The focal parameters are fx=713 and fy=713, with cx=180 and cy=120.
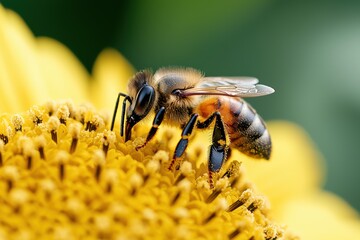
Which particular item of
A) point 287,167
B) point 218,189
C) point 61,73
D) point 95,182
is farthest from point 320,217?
point 95,182

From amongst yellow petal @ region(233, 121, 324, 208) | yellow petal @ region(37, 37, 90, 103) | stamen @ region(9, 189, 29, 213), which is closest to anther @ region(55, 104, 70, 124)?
stamen @ region(9, 189, 29, 213)

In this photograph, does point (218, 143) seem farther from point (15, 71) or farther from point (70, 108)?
point (15, 71)

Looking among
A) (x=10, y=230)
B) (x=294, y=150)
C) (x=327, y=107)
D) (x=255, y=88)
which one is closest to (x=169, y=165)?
(x=255, y=88)

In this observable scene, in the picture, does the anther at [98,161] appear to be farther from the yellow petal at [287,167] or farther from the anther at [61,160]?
the yellow petal at [287,167]

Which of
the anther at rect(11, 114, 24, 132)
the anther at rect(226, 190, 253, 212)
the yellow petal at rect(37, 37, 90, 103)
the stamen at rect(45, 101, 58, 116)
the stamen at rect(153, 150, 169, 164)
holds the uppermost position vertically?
the yellow petal at rect(37, 37, 90, 103)

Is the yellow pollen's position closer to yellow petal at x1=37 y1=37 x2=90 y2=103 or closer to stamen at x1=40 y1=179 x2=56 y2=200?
stamen at x1=40 y1=179 x2=56 y2=200

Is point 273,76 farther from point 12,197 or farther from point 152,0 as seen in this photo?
point 12,197
